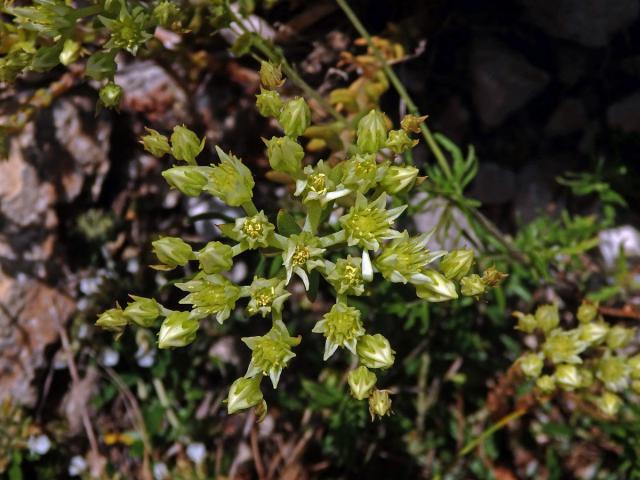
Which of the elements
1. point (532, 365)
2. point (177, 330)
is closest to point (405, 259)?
point (177, 330)

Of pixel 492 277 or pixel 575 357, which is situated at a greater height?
pixel 492 277

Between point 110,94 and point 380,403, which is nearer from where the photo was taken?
point 380,403

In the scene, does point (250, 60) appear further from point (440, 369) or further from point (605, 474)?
point (605, 474)

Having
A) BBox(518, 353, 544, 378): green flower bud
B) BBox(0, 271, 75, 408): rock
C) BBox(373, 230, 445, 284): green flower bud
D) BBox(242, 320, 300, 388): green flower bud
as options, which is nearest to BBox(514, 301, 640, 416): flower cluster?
BBox(518, 353, 544, 378): green flower bud

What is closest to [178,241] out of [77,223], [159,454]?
[77,223]

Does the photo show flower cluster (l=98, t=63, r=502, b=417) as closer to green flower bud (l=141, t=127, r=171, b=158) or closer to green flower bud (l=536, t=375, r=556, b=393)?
green flower bud (l=141, t=127, r=171, b=158)

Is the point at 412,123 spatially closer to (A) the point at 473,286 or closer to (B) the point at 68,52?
(A) the point at 473,286
